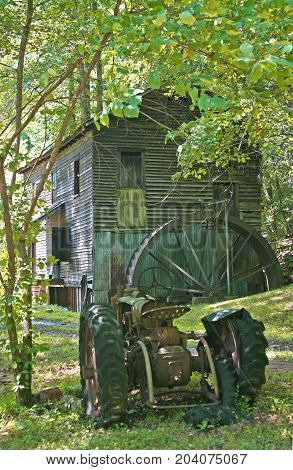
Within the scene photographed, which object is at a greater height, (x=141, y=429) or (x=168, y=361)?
(x=168, y=361)

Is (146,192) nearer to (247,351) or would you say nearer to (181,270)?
(181,270)

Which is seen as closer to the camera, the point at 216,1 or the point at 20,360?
the point at 216,1

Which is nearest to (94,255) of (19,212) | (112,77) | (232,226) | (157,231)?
(157,231)

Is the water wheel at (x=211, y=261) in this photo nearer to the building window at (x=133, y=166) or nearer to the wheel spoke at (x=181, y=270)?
the wheel spoke at (x=181, y=270)

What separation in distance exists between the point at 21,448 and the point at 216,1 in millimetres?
3928

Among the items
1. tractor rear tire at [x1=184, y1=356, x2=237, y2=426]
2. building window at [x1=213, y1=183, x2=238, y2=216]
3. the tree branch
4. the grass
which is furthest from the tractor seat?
building window at [x1=213, y1=183, x2=238, y2=216]

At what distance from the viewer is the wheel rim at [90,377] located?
496 cm

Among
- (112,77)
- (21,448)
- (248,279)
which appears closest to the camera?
(21,448)

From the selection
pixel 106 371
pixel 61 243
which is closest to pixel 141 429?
pixel 106 371

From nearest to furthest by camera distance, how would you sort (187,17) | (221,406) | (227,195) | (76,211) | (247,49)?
(247,49) → (187,17) → (221,406) → (227,195) → (76,211)

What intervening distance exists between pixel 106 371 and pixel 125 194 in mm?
14473

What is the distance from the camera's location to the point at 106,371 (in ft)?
15.2

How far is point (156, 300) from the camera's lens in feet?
18.5
